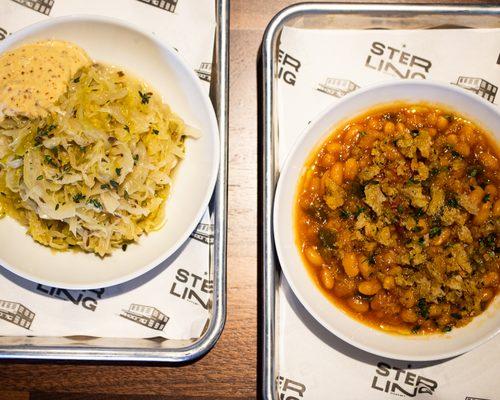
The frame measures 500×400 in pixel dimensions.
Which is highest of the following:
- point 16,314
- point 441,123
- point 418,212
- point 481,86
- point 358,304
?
point 481,86

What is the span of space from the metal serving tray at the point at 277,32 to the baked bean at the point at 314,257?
19 cm

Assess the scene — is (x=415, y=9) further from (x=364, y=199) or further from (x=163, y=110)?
(x=163, y=110)

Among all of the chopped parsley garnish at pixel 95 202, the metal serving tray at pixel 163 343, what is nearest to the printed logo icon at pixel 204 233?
the metal serving tray at pixel 163 343

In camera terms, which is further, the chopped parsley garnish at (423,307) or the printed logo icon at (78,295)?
the printed logo icon at (78,295)

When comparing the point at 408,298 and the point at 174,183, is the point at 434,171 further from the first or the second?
the point at 174,183

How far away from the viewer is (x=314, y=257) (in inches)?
102

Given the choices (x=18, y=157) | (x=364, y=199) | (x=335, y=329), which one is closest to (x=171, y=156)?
(x=18, y=157)

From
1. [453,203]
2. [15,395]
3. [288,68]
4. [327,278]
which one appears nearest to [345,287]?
[327,278]

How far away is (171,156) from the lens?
2721 millimetres

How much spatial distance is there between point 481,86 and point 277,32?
4.01 ft

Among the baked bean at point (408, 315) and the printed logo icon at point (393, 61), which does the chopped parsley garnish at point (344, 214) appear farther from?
the printed logo icon at point (393, 61)

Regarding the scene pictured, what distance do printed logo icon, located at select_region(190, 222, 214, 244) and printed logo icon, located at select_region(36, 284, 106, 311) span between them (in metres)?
0.59

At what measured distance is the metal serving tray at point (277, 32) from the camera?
2662 mm

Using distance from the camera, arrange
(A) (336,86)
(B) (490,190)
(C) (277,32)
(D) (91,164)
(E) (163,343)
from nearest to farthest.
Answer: (D) (91,164) < (B) (490,190) < (E) (163,343) < (C) (277,32) < (A) (336,86)
